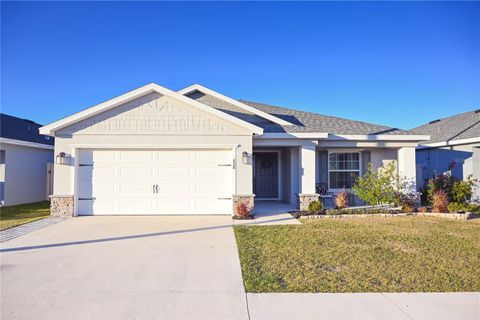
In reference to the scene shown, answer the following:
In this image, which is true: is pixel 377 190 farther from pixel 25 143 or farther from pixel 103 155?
pixel 25 143

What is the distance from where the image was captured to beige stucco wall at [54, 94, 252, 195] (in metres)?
10.7

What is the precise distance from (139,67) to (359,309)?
570 inches

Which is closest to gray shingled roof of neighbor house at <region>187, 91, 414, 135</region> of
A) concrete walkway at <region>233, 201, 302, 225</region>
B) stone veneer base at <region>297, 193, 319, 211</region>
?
stone veneer base at <region>297, 193, 319, 211</region>

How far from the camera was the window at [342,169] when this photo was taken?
13.8m

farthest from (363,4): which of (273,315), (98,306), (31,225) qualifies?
(31,225)

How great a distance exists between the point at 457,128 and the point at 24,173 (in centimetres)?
2235

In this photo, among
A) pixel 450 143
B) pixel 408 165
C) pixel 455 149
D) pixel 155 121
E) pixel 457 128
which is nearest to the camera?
pixel 155 121

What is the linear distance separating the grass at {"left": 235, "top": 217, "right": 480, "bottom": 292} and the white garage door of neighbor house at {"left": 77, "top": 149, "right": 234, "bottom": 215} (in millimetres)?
2664

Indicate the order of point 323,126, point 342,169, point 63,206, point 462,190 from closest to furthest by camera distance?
point 63,206 → point 462,190 → point 323,126 → point 342,169

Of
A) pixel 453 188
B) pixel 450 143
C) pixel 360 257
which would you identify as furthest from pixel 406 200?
pixel 360 257

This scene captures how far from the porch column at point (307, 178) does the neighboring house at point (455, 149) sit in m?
7.64

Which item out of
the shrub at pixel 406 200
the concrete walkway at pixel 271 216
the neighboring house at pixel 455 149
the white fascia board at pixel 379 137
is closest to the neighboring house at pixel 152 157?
the concrete walkway at pixel 271 216

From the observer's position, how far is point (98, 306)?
3.87 m

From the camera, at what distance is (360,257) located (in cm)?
582
